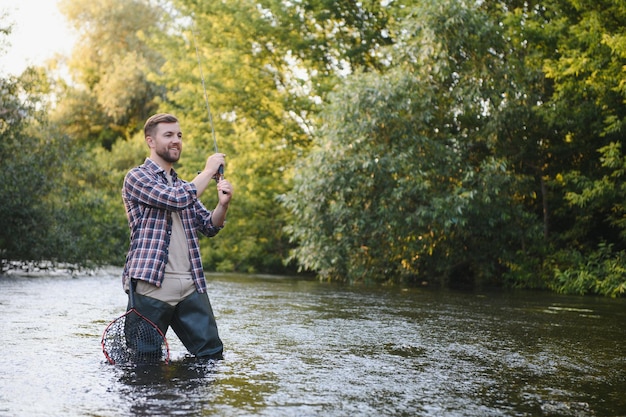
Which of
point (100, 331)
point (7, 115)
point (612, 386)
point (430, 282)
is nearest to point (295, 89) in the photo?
point (430, 282)

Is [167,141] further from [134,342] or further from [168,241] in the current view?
[134,342]

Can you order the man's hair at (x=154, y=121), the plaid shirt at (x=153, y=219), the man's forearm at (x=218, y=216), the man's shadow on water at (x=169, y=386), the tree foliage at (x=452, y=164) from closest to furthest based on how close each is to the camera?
the man's shadow on water at (x=169, y=386) → the plaid shirt at (x=153, y=219) → the man's hair at (x=154, y=121) → the man's forearm at (x=218, y=216) → the tree foliage at (x=452, y=164)

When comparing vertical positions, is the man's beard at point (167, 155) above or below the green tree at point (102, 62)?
below

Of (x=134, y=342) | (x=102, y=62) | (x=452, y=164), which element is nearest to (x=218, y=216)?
(x=134, y=342)

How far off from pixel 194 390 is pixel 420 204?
13453 mm

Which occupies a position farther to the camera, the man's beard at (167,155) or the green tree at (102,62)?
the green tree at (102,62)

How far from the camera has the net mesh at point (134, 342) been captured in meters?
5.27

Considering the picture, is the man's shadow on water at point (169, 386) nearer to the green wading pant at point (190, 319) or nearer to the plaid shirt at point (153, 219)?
the green wading pant at point (190, 319)

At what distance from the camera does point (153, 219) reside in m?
5.36

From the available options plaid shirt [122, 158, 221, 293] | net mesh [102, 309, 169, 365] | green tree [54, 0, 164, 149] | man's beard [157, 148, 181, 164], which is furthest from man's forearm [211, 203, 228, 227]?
green tree [54, 0, 164, 149]

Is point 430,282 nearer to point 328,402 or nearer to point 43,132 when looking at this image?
point 43,132

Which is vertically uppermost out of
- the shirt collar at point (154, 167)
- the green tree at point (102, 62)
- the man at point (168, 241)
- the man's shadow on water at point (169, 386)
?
the green tree at point (102, 62)

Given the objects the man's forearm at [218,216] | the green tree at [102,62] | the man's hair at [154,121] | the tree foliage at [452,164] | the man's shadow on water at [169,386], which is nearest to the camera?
the man's shadow on water at [169,386]

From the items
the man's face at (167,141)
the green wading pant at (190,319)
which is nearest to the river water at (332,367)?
the green wading pant at (190,319)
